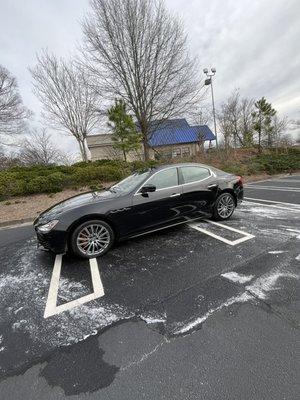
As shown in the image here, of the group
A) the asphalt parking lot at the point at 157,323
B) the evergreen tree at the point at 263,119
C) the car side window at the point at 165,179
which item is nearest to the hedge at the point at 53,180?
the car side window at the point at 165,179

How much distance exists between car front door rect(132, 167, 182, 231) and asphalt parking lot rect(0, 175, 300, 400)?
1.64ft

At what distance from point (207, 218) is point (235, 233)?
3.13 feet

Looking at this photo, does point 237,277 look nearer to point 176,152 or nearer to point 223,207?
Result: point 223,207

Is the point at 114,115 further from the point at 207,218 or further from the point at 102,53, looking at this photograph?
the point at 207,218

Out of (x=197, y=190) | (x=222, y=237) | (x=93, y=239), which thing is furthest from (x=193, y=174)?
(x=93, y=239)

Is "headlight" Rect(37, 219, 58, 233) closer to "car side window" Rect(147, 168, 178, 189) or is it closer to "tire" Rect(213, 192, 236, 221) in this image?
"car side window" Rect(147, 168, 178, 189)

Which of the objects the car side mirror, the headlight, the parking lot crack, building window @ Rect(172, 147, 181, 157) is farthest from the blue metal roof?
the parking lot crack

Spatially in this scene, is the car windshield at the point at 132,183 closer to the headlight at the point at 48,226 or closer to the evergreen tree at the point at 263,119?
the headlight at the point at 48,226

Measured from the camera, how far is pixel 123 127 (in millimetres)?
14594

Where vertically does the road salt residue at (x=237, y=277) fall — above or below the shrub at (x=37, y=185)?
below

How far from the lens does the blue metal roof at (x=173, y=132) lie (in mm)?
16281

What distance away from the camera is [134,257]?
3.89 m

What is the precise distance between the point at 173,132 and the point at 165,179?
14.9 metres

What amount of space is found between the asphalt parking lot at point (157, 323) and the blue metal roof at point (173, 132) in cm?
1333
